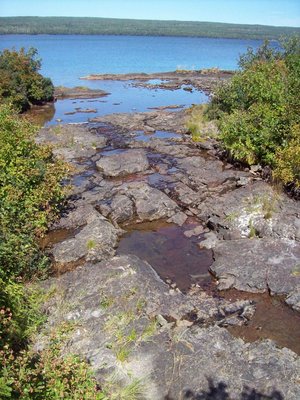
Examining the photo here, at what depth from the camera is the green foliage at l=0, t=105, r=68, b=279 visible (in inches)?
474

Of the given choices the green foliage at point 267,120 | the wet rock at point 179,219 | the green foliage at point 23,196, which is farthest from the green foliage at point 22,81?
the wet rock at point 179,219

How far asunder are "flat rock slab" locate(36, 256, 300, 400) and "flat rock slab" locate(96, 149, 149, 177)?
11.3 m

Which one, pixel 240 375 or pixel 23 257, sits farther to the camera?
pixel 23 257

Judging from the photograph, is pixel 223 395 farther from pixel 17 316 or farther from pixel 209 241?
pixel 209 241

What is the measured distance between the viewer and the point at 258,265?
14.3 m

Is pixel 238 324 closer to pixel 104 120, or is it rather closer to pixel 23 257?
pixel 23 257

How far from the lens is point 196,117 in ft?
114

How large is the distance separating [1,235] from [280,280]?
9.41 metres

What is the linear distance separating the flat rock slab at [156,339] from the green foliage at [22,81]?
3363cm

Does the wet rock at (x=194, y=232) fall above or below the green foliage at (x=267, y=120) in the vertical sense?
below

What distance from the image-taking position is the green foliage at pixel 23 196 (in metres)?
12.0

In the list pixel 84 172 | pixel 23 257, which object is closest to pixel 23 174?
pixel 23 257

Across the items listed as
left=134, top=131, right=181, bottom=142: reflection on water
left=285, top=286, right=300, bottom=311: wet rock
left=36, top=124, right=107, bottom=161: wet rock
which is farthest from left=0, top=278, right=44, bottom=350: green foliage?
left=134, top=131, right=181, bottom=142: reflection on water

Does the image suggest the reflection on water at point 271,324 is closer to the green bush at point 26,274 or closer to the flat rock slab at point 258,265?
the flat rock slab at point 258,265
